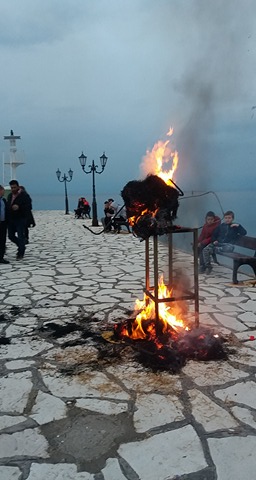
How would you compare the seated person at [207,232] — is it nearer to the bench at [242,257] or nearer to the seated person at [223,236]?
the seated person at [223,236]

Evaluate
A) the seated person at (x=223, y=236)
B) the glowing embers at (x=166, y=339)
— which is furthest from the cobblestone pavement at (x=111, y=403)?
the seated person at (x=223, y=236)

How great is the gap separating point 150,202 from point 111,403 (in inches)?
93.1

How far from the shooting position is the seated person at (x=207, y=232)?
8977 mm

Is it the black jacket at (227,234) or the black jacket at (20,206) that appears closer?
the black jacket at (227,234)

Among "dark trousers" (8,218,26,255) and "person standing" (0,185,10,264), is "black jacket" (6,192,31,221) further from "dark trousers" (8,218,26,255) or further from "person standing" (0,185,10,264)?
"person standing" (0,185,10,264)

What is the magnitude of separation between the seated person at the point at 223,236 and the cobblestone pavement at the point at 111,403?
2.33 metres

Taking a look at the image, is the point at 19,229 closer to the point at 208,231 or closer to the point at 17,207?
the point at 17,207

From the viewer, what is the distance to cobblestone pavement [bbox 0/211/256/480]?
108 inches

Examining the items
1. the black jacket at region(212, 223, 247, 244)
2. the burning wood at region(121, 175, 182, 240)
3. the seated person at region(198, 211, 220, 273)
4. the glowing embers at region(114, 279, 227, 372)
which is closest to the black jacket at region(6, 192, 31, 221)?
the seated person at region(198, 211, 220, 273)

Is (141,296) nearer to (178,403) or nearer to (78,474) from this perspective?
(178,403)

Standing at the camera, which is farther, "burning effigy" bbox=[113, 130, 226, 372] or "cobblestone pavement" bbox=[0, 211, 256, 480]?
"burning effigy" bbox=[113, 130, 226, 372]

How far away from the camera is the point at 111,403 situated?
3.49 metres

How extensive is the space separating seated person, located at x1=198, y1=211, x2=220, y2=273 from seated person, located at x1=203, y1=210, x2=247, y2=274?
11cm

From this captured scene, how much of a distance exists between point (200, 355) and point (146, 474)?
1944 millimetres
